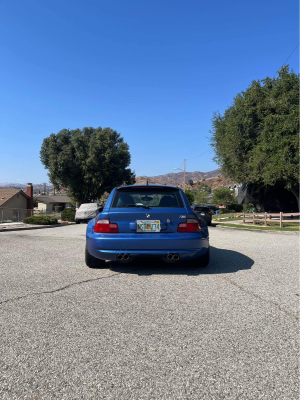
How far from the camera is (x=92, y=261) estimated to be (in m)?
5.62

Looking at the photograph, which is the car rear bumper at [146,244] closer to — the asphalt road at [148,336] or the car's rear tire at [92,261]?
the asphalt road at [148,336]

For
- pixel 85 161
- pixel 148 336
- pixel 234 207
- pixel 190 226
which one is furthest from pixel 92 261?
pixel 234 207

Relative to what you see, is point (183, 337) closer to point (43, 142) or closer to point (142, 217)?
point (142, 217)

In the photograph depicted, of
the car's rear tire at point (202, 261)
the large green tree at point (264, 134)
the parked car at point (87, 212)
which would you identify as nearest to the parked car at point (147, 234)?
the car's rear tire at point (202, 261)

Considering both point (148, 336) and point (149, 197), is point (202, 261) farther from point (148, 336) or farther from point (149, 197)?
point (148, 336)

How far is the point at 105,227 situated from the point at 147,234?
0.71m

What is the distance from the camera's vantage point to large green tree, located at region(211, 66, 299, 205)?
19.0 meters

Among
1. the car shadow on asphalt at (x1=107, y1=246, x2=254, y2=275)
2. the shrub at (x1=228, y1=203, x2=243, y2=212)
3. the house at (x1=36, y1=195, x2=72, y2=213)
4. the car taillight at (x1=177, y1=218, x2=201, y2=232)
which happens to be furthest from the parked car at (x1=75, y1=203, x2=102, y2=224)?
the house at (x1=36, y1=195, x2=72, y2=213)

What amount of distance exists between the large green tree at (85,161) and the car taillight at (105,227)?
124ft

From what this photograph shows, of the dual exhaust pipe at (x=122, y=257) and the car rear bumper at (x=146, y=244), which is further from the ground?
the car rear bumper at (x=146, y=244)

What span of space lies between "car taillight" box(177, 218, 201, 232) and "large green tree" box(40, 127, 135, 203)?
125 ft

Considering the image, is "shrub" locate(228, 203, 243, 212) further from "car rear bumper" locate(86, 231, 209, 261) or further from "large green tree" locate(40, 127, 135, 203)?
"car rear bumper" locate(86, 231, 209, 261)

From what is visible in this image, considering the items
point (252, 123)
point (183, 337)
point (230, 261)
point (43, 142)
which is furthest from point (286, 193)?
point (43, 142)

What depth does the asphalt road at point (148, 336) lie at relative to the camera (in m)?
2.02
